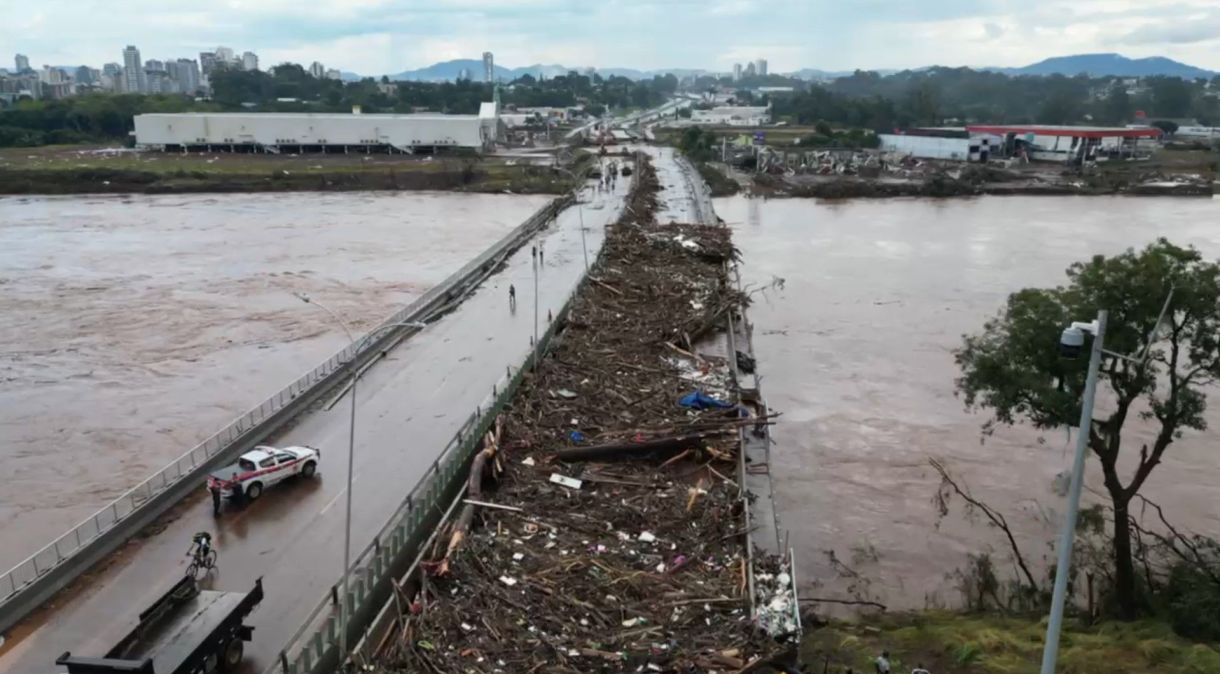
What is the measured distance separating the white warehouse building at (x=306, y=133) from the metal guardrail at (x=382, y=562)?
83.2 m

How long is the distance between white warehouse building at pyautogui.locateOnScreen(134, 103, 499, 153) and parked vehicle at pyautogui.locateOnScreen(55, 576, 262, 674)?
3520 inches

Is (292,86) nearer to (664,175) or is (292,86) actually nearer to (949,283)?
(664,175)

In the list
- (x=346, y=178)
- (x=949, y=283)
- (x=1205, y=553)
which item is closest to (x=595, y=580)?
(x=1205, y=553)

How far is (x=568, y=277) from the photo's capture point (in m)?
37.0

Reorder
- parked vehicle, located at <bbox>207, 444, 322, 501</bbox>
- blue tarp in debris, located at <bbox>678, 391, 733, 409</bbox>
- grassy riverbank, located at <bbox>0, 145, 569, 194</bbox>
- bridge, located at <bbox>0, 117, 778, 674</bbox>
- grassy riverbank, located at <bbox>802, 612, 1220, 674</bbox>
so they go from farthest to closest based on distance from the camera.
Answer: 1. grassy riverbank, located at <bbox>0, 145, 569, 194</bbox>
2. blue tarp in debris, located at <bbox>678, 391, 733, 409</bbox>
3. parked vehicle, located at <bbox>207, 444, 322, 501</bbox>
4. bridge, located at <bbox>0, 117, 778, 674</bbox>
5. grassy riverbank, located at <bbox>802, 612, 1220, 674</bbox>

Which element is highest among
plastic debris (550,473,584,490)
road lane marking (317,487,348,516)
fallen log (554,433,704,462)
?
fallen log (554,433,704,462)

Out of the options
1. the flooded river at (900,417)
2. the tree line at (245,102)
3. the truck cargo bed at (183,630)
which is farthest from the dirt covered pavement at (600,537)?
the tree line at (245,102)

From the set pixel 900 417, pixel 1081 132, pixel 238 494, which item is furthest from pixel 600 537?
pixel 1081 132

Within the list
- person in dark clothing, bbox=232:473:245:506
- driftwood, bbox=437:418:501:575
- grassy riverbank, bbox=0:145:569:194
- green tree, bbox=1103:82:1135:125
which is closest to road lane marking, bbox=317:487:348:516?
person in dark clothing, bbox=232:473:245:506

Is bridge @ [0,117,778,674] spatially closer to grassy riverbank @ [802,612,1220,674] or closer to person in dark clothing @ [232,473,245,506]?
person in dark clothing @ [232,473,245,506]

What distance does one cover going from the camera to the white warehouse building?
95.5 meters

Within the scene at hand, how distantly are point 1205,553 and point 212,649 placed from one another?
16402 millimetres

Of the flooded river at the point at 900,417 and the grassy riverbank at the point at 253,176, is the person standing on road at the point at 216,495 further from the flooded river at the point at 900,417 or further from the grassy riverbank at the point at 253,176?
the grassy riverbank at the point at 253,176

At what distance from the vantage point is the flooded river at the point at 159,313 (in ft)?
65.8
